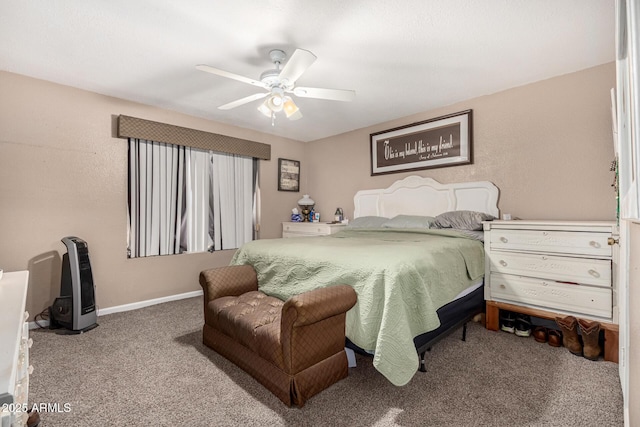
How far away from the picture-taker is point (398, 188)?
160 inches

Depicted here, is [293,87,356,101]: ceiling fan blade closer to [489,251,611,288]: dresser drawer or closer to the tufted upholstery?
the tufted upholstery

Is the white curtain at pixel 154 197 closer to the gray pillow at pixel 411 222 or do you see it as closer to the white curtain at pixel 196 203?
the white curtain at pixel 196 203

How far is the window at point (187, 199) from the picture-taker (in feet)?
11.5

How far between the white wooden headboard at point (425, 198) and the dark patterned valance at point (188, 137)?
1.69 metres

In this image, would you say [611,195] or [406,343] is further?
[611,195]

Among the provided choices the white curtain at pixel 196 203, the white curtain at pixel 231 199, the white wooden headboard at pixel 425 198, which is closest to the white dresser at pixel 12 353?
the white curtain at pixel 196 203

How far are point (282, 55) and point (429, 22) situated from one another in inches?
43.2

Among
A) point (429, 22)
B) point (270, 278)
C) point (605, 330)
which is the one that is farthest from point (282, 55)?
point (605, 330)

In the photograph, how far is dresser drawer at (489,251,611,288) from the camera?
7.29 ft

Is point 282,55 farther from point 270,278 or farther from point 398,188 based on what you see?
point 398,188

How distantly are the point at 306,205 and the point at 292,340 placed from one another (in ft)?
11.8

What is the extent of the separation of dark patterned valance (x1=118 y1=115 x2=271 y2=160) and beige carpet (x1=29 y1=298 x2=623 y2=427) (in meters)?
2.20

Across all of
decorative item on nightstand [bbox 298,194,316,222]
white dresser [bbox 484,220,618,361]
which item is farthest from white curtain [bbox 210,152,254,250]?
white dresser [bbox 484,220,618,361]

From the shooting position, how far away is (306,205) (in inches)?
200
